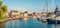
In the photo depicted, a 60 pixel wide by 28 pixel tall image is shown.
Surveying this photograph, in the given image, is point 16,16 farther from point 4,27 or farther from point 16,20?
point 4,27

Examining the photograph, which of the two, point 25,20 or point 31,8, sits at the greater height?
point 31,8

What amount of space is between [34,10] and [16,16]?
33 centimetres

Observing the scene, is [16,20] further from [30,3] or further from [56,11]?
[56,11]

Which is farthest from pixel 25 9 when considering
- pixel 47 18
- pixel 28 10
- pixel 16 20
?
pixel 47 18

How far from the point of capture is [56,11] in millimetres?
2555

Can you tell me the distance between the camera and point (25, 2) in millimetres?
2512

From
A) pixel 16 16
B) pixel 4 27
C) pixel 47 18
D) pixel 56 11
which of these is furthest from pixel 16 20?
pixel 56 11

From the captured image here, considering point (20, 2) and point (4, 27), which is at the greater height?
point (20, 2)

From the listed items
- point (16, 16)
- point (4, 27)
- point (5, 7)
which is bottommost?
point (4, 27)

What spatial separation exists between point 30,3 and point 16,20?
384 millimetres

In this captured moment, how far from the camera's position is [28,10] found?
2553mm

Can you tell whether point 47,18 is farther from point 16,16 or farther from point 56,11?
point 16,16

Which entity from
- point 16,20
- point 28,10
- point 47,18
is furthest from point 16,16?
point 47,18

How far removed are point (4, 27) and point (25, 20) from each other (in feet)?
1.26
